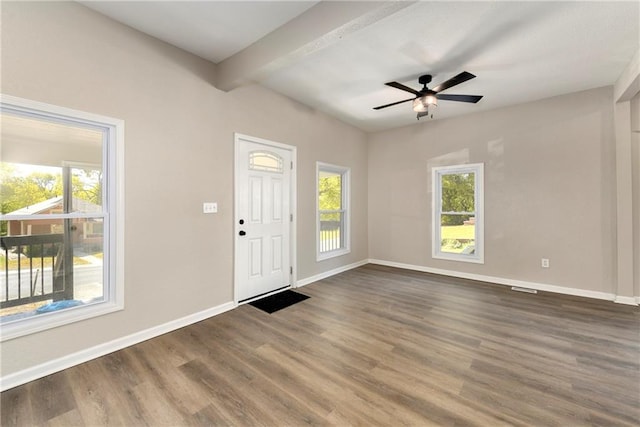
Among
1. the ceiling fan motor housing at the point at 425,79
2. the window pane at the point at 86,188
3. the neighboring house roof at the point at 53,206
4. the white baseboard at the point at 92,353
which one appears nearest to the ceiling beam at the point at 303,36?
the ceiling fan motor housing at the point at 425,79

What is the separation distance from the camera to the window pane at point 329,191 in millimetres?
4875

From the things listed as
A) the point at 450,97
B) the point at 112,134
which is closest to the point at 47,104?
the point at 112,134

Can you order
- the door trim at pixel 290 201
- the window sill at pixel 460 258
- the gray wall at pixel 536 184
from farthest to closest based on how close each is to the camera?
1. the window sill at pixel 460 258
2. the gray wall at pixel 536 184
3. the door trim at pixel 290 201

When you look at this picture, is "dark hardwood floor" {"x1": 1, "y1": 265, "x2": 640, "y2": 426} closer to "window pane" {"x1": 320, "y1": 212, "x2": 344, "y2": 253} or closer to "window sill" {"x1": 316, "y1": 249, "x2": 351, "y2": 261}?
"window sill" {"x1": 316, "y1": 249, "x2": 351, "y2": 261}

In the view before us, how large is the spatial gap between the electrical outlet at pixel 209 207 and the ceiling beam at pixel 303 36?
1.40 metres

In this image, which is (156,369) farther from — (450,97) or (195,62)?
(450,97)

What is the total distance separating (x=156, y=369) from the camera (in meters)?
2.12

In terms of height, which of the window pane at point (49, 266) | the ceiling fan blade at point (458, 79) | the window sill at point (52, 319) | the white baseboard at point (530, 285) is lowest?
the white baseboard at point (530, 285)

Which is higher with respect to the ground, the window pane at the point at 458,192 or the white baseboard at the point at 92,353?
the window pane at the point at 458,192

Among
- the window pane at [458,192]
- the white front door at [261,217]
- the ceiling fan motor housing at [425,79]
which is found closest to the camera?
the ceiling fan motor housing at [425,79]

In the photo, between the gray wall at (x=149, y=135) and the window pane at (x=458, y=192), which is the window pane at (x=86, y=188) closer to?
the gray wall at (x=149, y=135)

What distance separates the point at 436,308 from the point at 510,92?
326 cm

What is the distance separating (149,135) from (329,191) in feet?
10.3

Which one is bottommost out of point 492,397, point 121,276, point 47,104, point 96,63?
point 492,397
